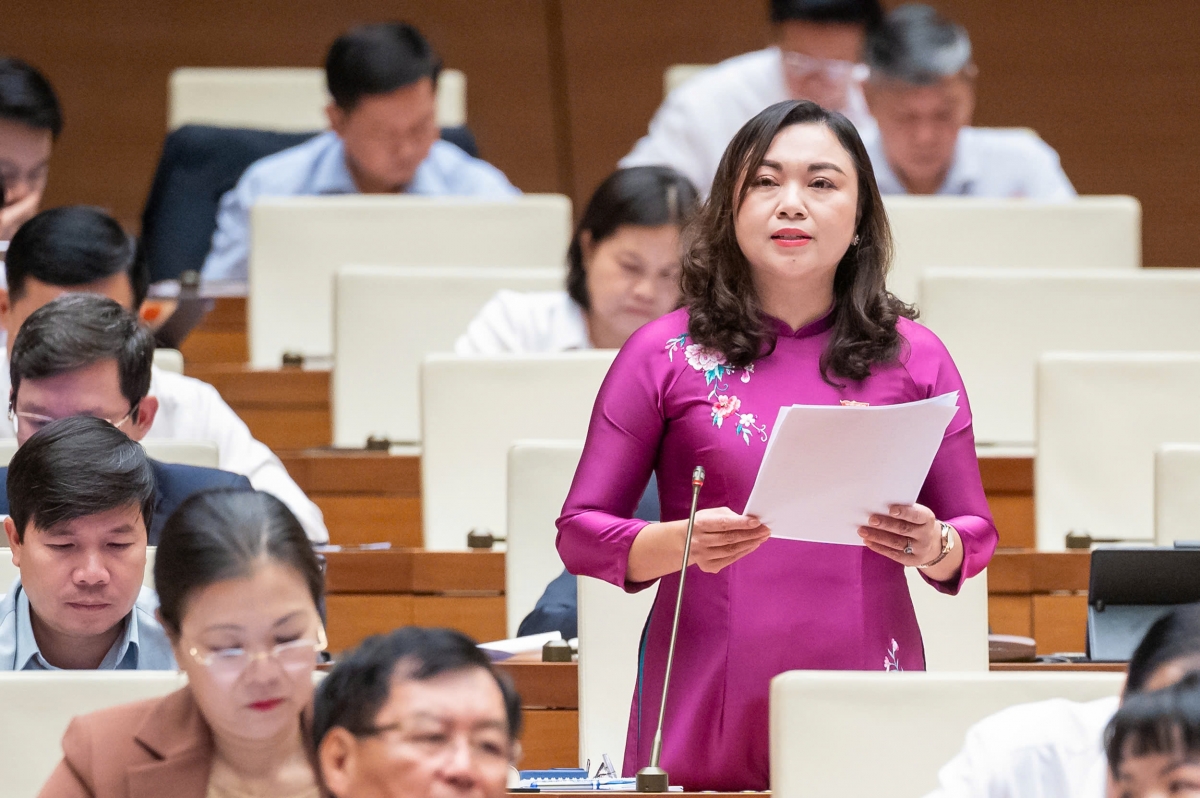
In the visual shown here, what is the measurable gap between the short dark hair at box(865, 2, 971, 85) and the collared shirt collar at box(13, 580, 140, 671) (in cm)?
189

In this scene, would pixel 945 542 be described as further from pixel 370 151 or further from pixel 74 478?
pixel 370 151

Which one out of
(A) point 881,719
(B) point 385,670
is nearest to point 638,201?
(A) point 881,719

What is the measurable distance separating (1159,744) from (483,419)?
144cm

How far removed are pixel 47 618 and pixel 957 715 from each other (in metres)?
0.74

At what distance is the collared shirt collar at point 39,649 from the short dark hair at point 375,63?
1.77 m

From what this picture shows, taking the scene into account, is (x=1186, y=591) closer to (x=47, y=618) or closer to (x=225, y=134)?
(x=47, y=618)

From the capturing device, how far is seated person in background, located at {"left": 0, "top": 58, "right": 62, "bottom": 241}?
307cm

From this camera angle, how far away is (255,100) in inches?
152

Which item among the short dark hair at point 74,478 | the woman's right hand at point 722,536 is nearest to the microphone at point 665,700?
the woman's right hand at point 722,536

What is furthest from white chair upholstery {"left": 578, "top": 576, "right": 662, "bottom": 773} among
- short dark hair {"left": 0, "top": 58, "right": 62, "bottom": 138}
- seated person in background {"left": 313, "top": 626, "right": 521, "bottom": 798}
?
short dark hair {"left": 0, "top": 58, "right": 62, "bottom": 138}

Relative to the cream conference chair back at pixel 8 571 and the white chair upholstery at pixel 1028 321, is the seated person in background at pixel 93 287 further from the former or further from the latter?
the white chair upholstery at pixel 1028 321

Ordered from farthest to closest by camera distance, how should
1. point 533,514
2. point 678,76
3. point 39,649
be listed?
point 678,76, point 533,514, point 39,649

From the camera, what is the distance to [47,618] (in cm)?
154

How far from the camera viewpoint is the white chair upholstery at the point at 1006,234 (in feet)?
10.0
